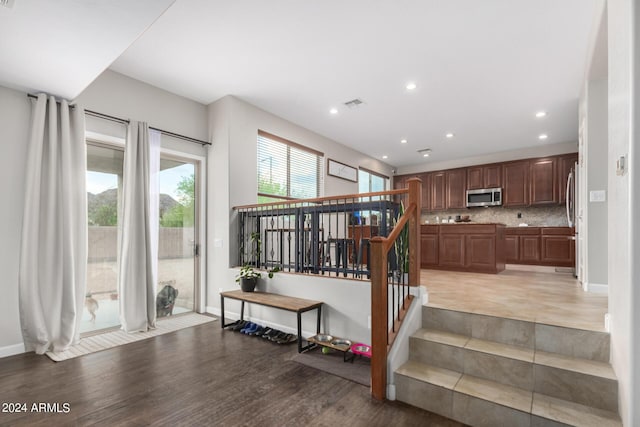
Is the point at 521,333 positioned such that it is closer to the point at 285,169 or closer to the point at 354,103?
the point at 354,103

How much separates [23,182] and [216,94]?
2.45 meters

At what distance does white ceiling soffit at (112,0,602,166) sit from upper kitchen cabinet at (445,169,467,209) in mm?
2475

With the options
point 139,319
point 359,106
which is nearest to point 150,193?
point 139,319

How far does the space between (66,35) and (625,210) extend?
3.67 meters

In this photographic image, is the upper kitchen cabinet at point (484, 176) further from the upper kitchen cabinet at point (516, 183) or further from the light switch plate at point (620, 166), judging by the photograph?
the light switch plate at point (620, 166)

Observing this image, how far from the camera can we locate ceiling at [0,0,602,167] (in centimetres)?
267

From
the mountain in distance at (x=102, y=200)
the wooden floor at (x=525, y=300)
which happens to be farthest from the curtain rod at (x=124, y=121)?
the wooden floor at (x=525, y=300)

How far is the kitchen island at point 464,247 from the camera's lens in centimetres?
532

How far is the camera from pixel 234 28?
3.06 meters

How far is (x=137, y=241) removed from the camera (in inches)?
150

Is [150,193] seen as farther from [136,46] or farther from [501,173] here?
[501,173]

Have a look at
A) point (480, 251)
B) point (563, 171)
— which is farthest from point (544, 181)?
point (480, 251)

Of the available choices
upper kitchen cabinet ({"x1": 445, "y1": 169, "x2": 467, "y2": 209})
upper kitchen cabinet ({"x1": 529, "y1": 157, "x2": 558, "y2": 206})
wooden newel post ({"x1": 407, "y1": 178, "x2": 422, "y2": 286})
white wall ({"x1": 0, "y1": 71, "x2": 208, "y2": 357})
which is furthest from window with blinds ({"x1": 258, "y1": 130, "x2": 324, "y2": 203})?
upper kitchen cabinet ({"x1": 529, "y1": 157, "x2": 558, "y2": 206})

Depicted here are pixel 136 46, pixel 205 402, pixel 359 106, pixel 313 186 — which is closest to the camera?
pixel 205 402
